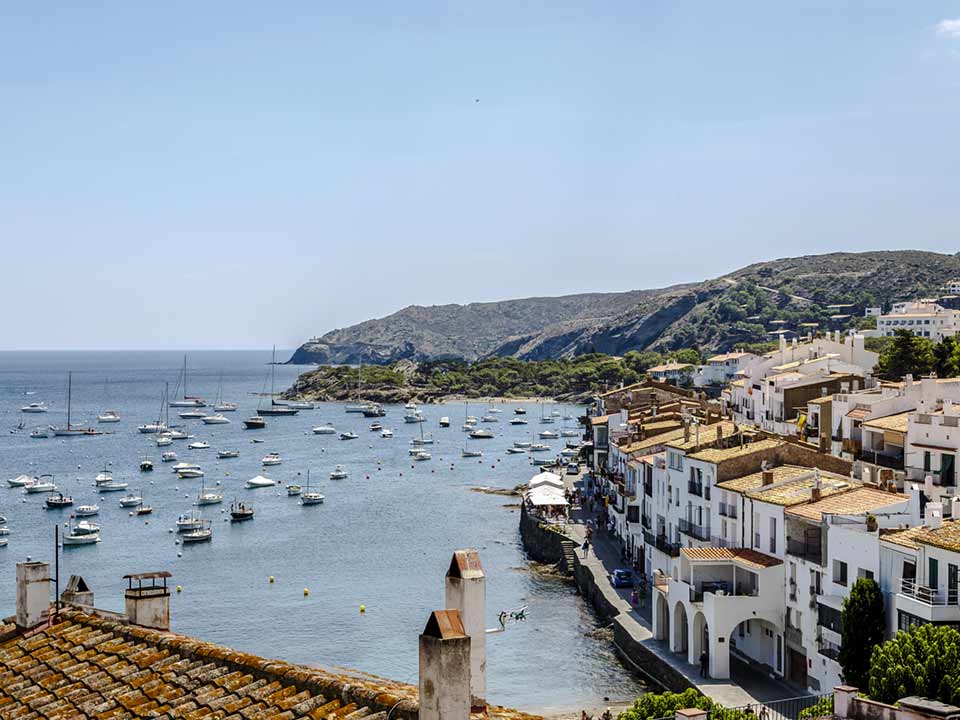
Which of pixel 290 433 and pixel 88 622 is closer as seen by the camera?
pixel 88 622

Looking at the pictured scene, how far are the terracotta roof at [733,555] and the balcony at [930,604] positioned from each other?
23.0ft

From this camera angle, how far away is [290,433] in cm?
14962

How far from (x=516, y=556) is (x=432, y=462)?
5219cm

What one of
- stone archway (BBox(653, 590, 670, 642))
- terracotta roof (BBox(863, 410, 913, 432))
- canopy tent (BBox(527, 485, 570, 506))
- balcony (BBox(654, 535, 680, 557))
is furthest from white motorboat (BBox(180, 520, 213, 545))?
terracotta roof (BBox(863, 410, 913, 432))

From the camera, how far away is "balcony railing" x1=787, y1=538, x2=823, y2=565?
3335 cm

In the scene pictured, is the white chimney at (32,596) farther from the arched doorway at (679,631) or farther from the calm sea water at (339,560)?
the arched doorway at (679,631)

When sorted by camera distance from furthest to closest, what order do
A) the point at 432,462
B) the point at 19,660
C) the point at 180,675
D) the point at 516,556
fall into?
the point at 432,462
the point at 516,556
the point at 19,660
the point at 180,675

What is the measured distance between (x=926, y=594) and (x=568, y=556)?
31267 millimetres

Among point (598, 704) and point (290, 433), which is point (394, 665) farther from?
point (290, 433)

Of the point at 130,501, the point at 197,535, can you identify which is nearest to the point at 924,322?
the point at 130,501

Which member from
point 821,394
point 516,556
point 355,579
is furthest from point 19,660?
point 821,394

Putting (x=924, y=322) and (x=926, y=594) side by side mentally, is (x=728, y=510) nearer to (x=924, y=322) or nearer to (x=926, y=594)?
(x=926, y=594)

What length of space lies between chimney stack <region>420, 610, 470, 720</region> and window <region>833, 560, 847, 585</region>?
2578cm

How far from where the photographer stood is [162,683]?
36.0 ft
